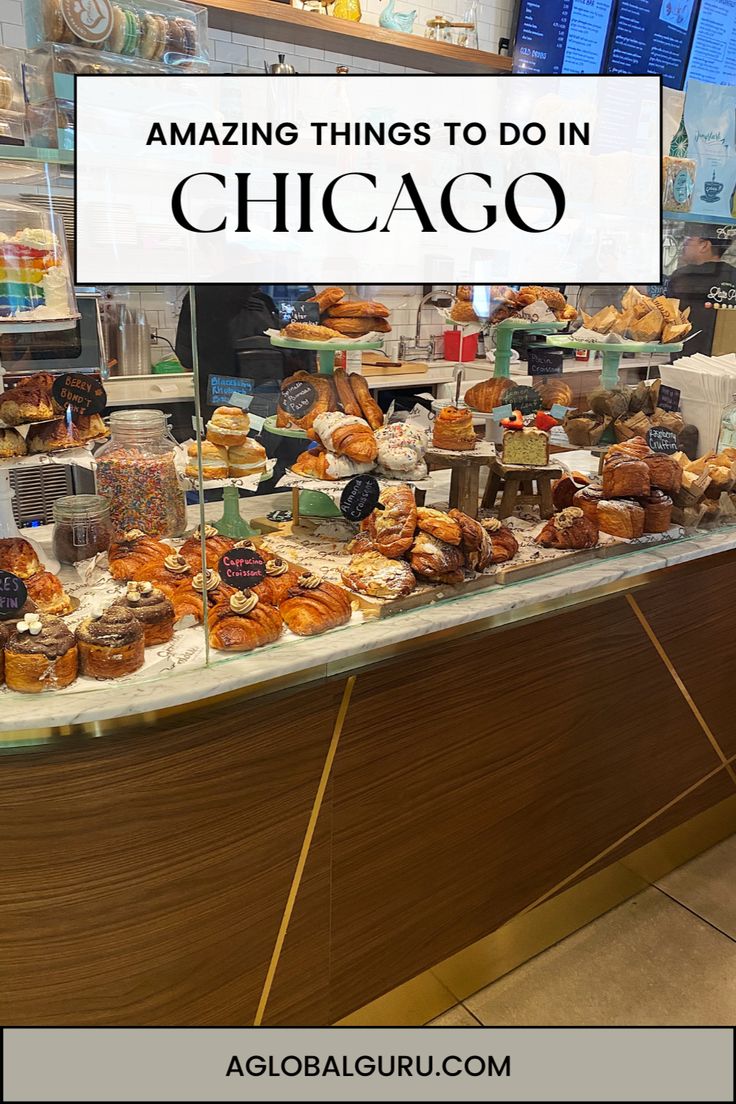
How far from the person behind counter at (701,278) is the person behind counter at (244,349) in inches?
45.8

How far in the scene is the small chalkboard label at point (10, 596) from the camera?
158 cm

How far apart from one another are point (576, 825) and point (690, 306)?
4.76ft

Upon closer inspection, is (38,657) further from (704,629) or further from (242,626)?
(704,629)

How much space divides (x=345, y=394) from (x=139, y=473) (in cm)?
49

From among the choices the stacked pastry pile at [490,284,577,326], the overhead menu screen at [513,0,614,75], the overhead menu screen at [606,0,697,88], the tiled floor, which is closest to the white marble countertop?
the stacked pastry pile at [490,284,577,326]

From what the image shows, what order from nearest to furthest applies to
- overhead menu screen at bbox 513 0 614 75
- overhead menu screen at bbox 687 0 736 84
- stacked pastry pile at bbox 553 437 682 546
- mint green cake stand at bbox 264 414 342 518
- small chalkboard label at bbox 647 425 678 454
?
mint green cake stand at bbox 264 414 342 518 < stacked pastry pile at bbox 553 437 682 546 < small chalkboard label at bbox 647 425 678 454 < overhead menu screen at bbox 513 0 614 75 < overhead menu screen at bbox 687 0 736 84

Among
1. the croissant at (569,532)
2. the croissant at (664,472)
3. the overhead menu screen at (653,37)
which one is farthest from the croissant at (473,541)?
the overhead menu screen at (653,37)

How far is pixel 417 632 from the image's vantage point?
1.83m

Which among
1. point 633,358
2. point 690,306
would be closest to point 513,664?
point 633,358

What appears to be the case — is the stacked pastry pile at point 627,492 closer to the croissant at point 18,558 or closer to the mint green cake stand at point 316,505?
the mint green cake stand at point 316,505

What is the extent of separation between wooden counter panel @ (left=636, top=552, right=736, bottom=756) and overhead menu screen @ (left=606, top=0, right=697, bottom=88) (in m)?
4.02

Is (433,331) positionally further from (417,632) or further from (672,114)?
(672,114)

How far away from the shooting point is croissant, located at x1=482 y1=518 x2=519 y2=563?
6.88 ft

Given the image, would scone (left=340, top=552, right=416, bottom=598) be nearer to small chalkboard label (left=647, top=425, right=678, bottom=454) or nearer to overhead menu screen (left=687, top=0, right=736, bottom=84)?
small chalkboard label (left=647, top=425, right=678, bottom=454)
